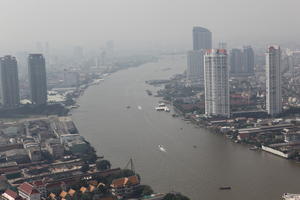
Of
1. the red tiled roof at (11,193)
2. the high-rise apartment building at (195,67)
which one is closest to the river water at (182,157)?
the red tiled roof at (11,193)

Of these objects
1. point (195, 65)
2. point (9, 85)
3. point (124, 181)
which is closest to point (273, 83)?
point (124, 181)

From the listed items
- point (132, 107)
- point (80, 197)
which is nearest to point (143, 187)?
point (80, 197)

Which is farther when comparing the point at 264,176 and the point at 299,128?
the point at 299,128

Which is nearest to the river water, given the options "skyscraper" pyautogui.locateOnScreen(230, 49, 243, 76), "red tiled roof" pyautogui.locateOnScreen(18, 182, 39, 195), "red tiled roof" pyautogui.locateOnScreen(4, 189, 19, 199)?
"red tiled roof" pyautogui.locateOnScreen(18, 182, 39, 195)

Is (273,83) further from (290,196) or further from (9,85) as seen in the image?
(9,85)

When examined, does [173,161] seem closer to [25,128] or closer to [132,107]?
[25,128]
